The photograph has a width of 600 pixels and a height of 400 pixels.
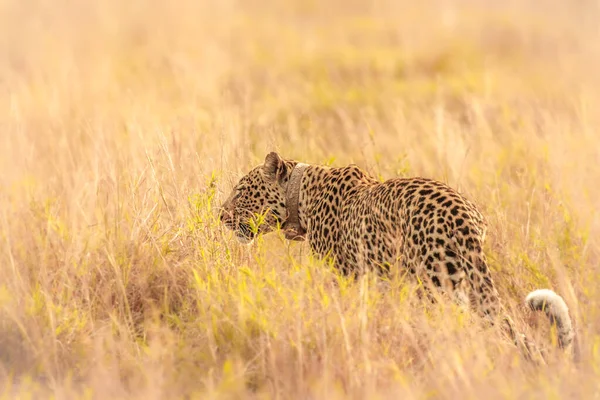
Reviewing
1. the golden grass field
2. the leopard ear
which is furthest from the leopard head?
the golden grass field

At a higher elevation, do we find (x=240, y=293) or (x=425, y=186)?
(x=425, y=186)

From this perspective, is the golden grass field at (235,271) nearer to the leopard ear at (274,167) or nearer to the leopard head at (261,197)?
the leopard head at (261,197)

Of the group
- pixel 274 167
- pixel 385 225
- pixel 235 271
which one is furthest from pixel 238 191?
pixel 385 225

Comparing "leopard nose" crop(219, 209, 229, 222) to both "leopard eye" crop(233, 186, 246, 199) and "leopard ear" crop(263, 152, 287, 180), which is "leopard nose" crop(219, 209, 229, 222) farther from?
"leopard ear" crop(263, 152, 287, 180)

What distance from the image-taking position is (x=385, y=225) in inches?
195

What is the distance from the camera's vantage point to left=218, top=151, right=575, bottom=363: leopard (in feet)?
14.7

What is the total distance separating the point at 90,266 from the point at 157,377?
1.30 metres

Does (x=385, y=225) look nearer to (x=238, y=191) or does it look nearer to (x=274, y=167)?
(x=274, y=167)

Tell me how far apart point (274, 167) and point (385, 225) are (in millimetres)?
1113

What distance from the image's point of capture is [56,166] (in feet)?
23.0

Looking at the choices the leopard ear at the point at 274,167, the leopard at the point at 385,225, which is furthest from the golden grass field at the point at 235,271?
the leopard ear at the point at 274,167

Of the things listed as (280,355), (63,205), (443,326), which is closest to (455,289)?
(443,326)

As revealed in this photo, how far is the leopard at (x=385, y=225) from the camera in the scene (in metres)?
4.47

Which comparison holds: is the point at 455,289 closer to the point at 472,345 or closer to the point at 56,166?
the point at 472,345
